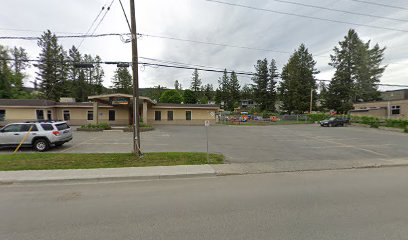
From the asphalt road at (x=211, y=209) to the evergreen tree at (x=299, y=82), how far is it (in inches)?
1933

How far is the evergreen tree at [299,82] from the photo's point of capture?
5175 cm

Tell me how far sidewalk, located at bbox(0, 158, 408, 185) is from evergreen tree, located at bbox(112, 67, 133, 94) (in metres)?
58.3

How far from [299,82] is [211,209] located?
55166mm

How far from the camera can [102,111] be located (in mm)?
31094

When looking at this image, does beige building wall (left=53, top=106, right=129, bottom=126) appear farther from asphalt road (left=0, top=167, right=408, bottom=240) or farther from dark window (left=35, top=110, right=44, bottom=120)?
asphalt road (left=0, top=167, right=408, bottom=240)

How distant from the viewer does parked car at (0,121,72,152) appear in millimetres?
11070

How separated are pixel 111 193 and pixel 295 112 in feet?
183

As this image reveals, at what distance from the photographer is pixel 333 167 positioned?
309 inches

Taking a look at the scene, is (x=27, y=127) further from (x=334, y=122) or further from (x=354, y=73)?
(x=354, y=73)

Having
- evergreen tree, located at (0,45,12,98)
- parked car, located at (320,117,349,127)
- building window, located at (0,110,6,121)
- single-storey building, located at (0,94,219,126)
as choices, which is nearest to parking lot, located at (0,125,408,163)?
single-storey building, located at (0,94,219,126)

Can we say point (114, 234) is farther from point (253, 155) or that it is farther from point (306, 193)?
point (253, 155)

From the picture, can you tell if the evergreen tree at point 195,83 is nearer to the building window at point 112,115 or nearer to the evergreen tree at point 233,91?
the evergreen tree at point 233,91

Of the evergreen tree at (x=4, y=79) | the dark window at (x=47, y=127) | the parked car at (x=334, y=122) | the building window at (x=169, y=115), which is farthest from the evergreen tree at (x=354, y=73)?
the evergreen tree at (x=4, y=79)

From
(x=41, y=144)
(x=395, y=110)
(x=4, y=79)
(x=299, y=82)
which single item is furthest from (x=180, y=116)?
(x=4, y=79)
